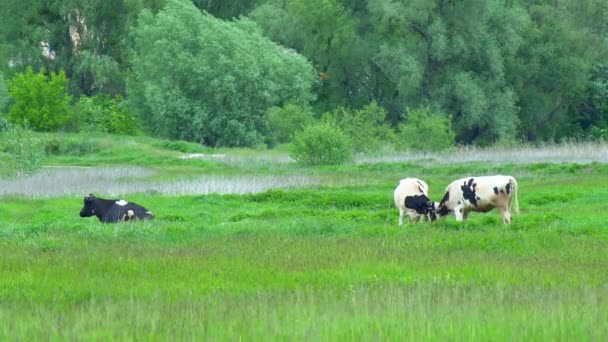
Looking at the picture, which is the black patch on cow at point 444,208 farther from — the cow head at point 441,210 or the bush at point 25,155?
the bush at point 25,155

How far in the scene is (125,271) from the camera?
14188 mm

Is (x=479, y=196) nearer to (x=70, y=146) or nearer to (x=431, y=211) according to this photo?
(x=431, y=211)

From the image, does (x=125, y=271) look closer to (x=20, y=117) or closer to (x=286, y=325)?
(x=286, y=325)

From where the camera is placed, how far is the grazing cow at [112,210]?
81.4ft

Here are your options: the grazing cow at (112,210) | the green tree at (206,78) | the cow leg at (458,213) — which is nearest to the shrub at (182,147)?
the green tree at (206,78)

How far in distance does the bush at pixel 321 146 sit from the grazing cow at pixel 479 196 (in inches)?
972

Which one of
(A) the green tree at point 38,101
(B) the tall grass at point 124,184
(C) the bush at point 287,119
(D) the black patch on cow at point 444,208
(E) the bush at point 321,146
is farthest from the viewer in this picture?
(A) the green tree at point 38,101

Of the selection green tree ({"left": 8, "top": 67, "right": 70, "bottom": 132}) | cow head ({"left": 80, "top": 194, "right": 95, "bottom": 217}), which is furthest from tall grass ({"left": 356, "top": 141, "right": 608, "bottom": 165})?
cow head ({"left": 80, "top": 194, "right": 95, "bottom": 217})

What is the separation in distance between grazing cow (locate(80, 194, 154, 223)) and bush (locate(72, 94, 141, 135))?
47158mm

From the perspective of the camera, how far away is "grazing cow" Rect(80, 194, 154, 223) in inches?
976

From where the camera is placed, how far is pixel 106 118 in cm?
7538

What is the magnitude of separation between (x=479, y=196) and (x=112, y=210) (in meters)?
9.24

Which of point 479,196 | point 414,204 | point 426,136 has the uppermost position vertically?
point 426,136

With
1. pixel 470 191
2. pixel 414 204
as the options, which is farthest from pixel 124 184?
pixel 470 191
